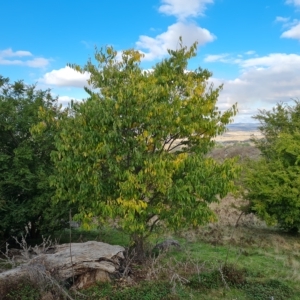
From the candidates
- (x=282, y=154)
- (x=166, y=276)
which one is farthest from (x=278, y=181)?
(x=166, y=276)

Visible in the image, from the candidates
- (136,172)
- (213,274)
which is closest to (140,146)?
(136,172)

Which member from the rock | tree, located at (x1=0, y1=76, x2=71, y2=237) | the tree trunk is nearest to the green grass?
the rock

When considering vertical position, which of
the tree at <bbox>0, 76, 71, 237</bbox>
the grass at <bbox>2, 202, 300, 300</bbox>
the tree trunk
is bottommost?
the grass at <bbox>2, 202, 300, 300</bbox>

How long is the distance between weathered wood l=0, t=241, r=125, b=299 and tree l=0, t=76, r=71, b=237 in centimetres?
250

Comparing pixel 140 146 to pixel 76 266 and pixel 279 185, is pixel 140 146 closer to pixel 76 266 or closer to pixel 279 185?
pixel 76 266

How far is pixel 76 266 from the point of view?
9891mm

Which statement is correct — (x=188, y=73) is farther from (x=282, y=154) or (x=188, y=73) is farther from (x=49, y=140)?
(x=282, y=154)

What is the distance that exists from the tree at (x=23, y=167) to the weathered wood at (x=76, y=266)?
250 centimetres

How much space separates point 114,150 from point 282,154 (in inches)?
407

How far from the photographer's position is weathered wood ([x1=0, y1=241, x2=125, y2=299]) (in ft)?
30.4

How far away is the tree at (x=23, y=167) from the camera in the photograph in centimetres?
1240

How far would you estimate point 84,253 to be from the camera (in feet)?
33.9

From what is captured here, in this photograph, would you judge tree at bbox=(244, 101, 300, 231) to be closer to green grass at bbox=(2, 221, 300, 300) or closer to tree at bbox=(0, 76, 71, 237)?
green grass at bbox=(2, 221, 300, 300)

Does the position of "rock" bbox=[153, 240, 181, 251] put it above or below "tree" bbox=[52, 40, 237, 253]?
below
